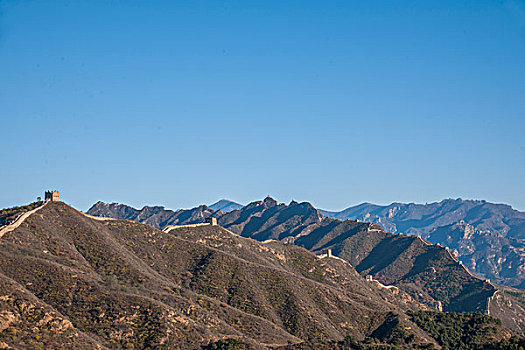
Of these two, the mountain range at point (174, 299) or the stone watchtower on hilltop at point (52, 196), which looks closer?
the mountain range at point (174, 299)

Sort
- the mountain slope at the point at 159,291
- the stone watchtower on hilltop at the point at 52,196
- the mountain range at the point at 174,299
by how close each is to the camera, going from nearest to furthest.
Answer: the mountain range at the point at 174,299 < the mountain slope at the point at 159,291 < the stone watchtower on hilltop at the point at 52,196

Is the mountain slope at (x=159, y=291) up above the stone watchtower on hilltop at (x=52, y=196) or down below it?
below

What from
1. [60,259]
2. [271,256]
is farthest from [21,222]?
[271,256]

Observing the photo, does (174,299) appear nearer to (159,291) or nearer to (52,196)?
(159,291)

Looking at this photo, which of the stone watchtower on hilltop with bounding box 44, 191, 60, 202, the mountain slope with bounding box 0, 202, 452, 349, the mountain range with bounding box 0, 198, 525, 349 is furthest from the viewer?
the stone watchtower on hilltop with bounding box 44, 191, 60, 202

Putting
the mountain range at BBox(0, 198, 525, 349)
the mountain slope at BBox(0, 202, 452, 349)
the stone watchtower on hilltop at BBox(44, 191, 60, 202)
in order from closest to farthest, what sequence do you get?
the mountain range at BBox(0, 198, 525, 349)
the mountain slope at BBox(0, 202, 452, 349)
the stone watchtower on hilltop at BBox(44, 191, 60, 202)

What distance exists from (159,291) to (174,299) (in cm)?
414

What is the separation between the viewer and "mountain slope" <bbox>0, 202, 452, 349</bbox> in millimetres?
89750

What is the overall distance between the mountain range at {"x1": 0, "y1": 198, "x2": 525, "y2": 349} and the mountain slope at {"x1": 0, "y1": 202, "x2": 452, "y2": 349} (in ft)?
0.71

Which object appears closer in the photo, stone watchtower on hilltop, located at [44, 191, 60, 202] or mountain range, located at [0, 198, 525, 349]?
mountain range, located at [0, 198, 525, 349]

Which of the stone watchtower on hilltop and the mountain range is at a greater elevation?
the stone watchtower on hilltop

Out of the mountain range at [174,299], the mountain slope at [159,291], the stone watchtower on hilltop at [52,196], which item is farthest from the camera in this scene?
the stone watchtower on hilltop at [52,196]

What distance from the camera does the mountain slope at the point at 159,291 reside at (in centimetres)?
8975

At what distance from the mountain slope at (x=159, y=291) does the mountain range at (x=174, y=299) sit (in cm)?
22
